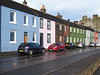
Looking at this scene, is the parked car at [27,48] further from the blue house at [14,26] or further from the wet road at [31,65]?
the blue house at [14,26]

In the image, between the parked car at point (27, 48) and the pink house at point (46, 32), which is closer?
the parked car at point (27, 48)

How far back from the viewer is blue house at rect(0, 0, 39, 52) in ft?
57.2

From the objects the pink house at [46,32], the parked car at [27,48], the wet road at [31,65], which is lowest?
the wet road at [31,65]

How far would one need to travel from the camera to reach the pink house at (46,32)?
1025 inches

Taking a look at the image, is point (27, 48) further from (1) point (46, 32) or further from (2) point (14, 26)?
(1) point (46, 32)

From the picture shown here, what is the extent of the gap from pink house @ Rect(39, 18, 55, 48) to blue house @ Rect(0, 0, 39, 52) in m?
2.12

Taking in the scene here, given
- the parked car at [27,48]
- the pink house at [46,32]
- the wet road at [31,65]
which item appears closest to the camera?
the wet road at [31,65]

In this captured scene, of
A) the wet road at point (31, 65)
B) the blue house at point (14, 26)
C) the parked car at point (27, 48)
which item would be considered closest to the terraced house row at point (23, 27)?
the blue house at point (14, 26)

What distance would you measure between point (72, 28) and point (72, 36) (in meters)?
2.59

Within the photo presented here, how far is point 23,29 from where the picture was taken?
827 inches

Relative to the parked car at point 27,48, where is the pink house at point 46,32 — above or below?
above

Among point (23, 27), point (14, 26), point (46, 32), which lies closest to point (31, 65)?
point (14, 26)

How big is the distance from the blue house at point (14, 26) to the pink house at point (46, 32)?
2124 mm

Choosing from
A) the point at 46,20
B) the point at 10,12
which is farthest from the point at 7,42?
the point at 46,20
